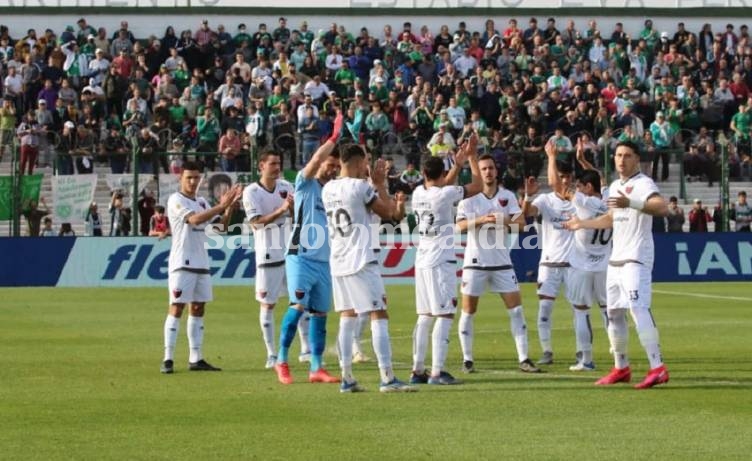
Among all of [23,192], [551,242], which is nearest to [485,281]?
[551,242]

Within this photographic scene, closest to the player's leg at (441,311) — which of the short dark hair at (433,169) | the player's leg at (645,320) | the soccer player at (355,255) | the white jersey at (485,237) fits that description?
the soccer player at (355,255)

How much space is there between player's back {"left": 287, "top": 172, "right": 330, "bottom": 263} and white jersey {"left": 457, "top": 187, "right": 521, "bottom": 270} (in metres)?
2.13

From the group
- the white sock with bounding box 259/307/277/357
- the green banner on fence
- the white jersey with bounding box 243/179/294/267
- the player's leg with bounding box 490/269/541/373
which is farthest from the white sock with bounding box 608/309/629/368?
the green banner on fence

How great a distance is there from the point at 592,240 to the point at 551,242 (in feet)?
3.05

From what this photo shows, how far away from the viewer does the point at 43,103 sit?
123 ft

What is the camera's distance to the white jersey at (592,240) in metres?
17.2

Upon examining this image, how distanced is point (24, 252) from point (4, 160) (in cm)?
298

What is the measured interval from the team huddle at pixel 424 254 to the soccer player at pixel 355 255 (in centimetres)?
1

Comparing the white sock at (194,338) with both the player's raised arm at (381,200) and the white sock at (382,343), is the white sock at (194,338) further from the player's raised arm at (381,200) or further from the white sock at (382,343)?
the player's raised arm at (381,200)

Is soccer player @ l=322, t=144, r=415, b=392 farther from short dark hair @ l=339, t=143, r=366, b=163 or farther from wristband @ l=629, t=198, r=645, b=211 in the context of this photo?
wristband @ l=629, t=198, r=645, b=211

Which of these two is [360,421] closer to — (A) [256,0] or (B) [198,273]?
(B) [198,273]

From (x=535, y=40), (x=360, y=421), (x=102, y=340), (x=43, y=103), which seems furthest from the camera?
(x=535, y=40)

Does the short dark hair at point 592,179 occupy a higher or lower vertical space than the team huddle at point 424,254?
higher

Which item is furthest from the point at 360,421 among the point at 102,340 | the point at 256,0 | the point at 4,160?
the point at 256,0
